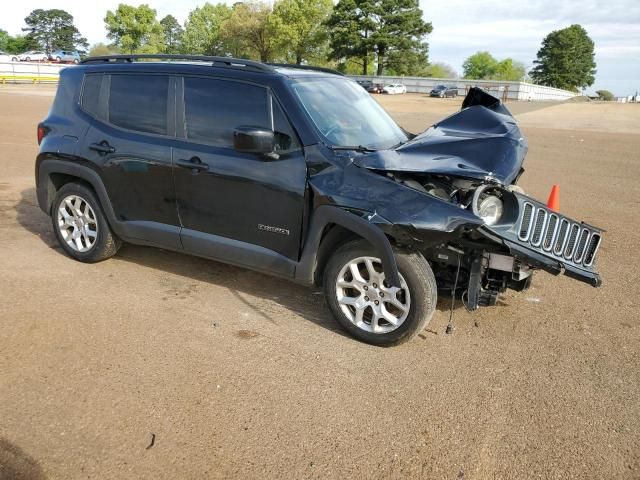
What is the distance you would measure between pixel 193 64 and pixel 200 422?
117 inches

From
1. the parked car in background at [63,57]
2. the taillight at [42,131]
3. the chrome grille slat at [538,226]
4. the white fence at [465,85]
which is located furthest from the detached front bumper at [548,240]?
the parked car in background at [63,57]

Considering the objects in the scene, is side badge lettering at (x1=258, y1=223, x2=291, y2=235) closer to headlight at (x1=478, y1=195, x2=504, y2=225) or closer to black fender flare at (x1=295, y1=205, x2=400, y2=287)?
black fender flare at (x1=295, y1=205, x2=400, y2=287)

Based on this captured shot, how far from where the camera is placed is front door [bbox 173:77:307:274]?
13.1ft

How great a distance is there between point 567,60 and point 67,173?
Result: 112710 mm

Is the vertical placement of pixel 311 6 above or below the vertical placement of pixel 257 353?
above

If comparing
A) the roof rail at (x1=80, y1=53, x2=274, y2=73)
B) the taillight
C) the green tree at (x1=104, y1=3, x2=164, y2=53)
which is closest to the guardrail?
the green tree at (x1=104, y1=3, x2=164, y2=53)

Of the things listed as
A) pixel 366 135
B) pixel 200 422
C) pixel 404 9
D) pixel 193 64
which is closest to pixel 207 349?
pixel 200 422

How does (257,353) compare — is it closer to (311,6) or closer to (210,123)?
(210,123)

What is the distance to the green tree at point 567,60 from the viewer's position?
333 feet

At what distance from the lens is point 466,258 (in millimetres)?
3686

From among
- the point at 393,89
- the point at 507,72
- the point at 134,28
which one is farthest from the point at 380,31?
the point at 507,72

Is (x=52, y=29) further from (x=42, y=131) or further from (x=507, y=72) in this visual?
(x=42, y=131)

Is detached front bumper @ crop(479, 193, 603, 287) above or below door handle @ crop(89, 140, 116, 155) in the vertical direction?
below

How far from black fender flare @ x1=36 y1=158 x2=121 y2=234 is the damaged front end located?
2.49 meters
